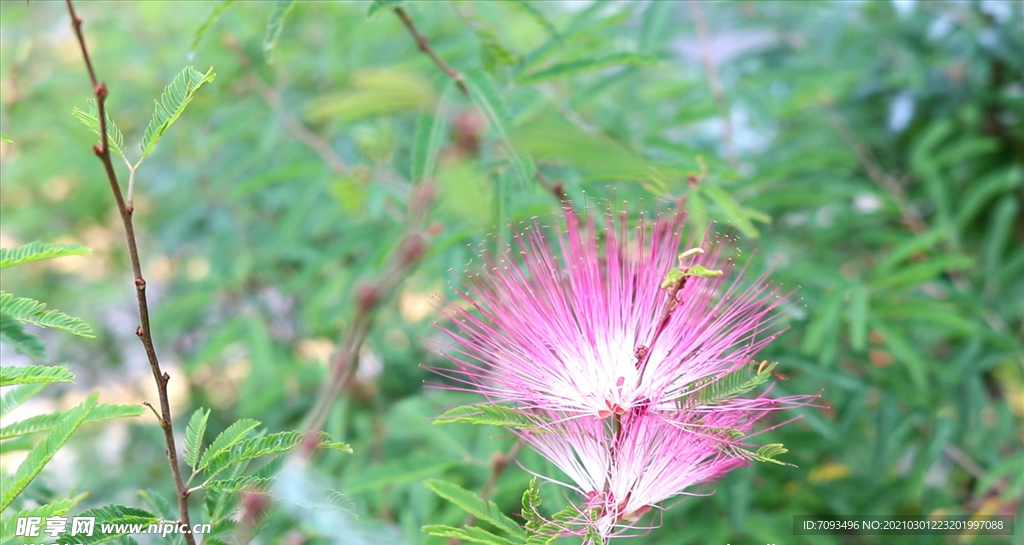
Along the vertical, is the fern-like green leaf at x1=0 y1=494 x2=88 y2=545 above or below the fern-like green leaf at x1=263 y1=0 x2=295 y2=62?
below

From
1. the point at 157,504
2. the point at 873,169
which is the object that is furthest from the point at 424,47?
the point at 873,169

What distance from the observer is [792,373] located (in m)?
1.64

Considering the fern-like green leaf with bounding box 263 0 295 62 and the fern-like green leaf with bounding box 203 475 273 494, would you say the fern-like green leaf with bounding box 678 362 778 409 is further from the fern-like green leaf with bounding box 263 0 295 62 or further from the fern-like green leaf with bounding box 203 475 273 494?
the fern-like green leaf with bounding box 263 0 295 62

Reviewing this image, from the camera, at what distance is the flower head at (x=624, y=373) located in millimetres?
874

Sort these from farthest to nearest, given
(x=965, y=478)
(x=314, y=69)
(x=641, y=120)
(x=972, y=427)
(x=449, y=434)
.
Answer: (x=314, y=69), (x=641, y=120), (x=965, y=478), (x=972, y=427), (x=449, y=434)

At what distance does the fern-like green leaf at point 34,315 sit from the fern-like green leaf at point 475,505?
1.39 feet

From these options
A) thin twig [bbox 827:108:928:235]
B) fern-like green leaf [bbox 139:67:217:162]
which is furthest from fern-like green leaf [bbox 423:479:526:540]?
thin twig [bbox 827:108:928:235]

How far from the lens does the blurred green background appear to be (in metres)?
1.44

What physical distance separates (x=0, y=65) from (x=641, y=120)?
1.56 metres

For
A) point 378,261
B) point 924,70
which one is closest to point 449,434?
point 378,261

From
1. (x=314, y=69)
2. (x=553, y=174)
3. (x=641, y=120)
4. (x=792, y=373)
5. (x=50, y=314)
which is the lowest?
(x=50, y=314)

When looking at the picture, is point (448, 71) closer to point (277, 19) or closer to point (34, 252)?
point (277, 19)

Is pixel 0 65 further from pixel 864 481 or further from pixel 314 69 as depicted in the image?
pixel 864 481

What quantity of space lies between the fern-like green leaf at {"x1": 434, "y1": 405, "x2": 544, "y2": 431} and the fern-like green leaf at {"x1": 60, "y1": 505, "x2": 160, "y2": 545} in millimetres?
337
